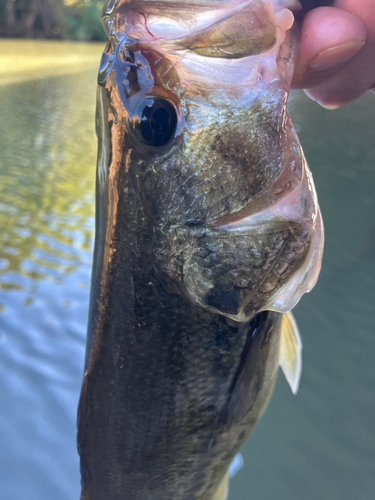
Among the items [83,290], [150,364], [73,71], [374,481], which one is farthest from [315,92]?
[73,71]

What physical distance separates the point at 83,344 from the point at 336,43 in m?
3.20

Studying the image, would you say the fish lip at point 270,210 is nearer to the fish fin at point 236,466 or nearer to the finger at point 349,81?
the finger at point 349,81

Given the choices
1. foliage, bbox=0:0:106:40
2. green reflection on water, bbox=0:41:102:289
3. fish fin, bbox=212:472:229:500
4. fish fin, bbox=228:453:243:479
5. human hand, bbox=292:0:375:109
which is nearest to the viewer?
human hand, bbox=292:0:375:109

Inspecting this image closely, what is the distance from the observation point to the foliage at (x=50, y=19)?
82.7ft

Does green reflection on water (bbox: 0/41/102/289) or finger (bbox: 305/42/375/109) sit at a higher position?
green reflection on water (bbox: 0/41/102/289)

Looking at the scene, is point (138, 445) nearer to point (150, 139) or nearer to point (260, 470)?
point (150, 139)

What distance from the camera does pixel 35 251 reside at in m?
4.68

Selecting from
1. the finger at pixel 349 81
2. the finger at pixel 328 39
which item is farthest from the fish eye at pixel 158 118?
the finger at pixel 349 81

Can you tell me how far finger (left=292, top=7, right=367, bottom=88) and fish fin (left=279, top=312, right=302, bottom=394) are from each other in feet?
2.48

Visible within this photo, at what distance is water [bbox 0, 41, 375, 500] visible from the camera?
305cm

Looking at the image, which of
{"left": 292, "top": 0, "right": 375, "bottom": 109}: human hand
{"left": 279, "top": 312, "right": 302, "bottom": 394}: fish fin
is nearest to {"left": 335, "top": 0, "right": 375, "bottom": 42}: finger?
{"left": 292, "top": 0, "right": 375, "bottom": 109}: human hand

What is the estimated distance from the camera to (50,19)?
1070 inches

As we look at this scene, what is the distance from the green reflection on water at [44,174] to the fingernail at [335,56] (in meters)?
3.72

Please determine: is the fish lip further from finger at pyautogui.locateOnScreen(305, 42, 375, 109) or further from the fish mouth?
finger at pyautogui.locateOnScreen(305, 42, 375, 109)
